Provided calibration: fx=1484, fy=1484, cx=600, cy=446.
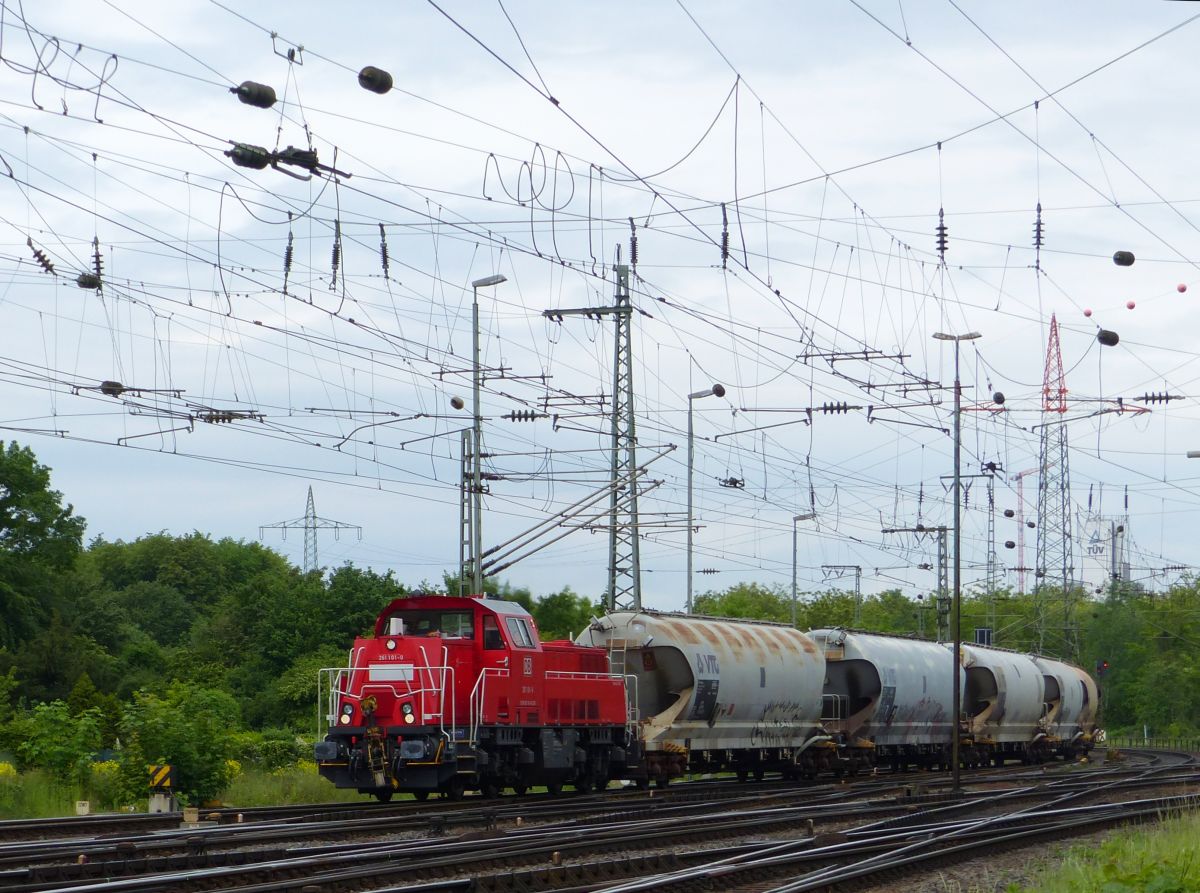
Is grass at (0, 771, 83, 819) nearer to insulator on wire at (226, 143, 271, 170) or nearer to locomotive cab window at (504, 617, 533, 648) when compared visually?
locomotive cab window at (504, 617, 533, 648)

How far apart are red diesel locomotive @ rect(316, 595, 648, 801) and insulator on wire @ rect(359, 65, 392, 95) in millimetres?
11607

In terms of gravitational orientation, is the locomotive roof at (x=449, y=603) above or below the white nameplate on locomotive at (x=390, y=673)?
above

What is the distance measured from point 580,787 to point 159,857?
14049mm

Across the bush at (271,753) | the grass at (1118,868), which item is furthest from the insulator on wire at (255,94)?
the bush at (271,753)

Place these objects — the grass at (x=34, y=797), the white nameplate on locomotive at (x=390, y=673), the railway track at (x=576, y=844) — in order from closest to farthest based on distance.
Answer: the railway track at (x=576, y=844) → the grass at (x=34, y=797) → the white nameplate on locomotive at (x=390, y=673)

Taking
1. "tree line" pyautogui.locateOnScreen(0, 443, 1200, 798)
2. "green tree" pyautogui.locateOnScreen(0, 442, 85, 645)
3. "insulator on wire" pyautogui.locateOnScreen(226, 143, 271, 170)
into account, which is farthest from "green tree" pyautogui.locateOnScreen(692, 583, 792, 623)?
"insulator on wire" pyautogui.locateOnScreen(226, 143, 271, 170)

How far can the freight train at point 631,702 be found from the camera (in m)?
24.9

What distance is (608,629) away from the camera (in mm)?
31609

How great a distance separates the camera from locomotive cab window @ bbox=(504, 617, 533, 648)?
2634 centimetres

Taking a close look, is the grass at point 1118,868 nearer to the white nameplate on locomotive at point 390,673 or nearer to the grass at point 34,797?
the white nameplate on locomotive at point 390,673

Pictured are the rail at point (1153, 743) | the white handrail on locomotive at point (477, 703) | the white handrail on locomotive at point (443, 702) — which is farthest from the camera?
the rail at point (1153, 743)

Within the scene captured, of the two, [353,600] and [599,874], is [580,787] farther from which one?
[353,600]

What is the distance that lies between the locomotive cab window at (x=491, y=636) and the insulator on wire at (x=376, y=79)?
12.6 metres

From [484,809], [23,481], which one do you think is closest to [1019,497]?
[23,481]
